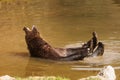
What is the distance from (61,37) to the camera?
20703mm

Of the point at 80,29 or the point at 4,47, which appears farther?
the point at 80,29

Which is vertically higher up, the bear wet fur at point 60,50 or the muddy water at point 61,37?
the bear wet fur at point 60,50

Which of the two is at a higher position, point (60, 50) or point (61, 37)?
point (60, 50)

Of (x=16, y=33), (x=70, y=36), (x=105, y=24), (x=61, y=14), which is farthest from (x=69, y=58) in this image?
(x=61, y=14)

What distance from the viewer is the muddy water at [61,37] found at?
1472 centimetres

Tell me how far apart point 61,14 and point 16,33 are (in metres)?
9.13

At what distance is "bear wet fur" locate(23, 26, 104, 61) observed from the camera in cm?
1564

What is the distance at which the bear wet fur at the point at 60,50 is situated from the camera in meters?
15.6

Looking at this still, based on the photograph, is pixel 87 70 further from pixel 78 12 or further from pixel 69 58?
pixel 78 12

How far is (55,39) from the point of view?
20.1m

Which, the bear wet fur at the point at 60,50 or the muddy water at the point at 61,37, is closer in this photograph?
the muddy water at the point at 61,37

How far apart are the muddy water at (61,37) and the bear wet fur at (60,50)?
25 centimetres

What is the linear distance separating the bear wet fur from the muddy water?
0.25m

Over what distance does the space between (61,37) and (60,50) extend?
182 inches
